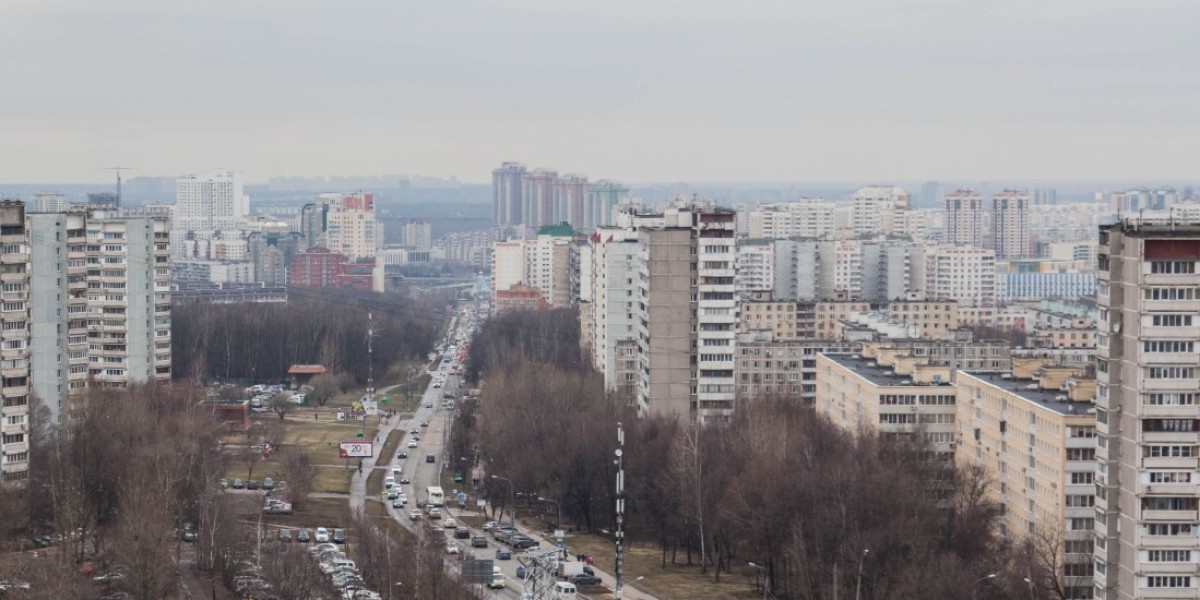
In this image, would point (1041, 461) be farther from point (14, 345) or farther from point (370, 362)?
point (370, 362)

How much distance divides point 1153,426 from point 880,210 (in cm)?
14379

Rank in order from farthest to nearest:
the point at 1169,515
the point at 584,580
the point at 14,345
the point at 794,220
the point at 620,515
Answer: the point at 794,220
the point at 14,345
the point at 620,515
the point at 584,580
the point at 1169,515

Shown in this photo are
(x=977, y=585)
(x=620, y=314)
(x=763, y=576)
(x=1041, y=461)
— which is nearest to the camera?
(x=977, y=585)

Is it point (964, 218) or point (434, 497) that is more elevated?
point (964, 218)

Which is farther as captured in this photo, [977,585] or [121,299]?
[121,299]

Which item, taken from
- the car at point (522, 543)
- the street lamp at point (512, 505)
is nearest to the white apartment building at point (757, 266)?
the street lamp at point (512, 505)

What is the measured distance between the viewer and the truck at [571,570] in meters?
42.7

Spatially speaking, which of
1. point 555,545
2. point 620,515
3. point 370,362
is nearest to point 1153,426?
point 620,515

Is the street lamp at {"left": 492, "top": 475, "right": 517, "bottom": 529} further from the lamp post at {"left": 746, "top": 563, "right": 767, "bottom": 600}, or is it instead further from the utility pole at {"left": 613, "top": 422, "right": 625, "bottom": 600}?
the lamp post at {"left": 746, "top": 563, "right": 767, "bottom": 600}

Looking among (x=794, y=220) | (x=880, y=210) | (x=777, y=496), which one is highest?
(x=880, y=210)

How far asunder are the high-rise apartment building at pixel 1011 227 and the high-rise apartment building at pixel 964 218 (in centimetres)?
181

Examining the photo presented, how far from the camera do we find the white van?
39344mm

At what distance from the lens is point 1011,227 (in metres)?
190

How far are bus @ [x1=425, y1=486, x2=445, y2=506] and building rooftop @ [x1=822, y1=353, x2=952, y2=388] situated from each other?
1076 centimetres
